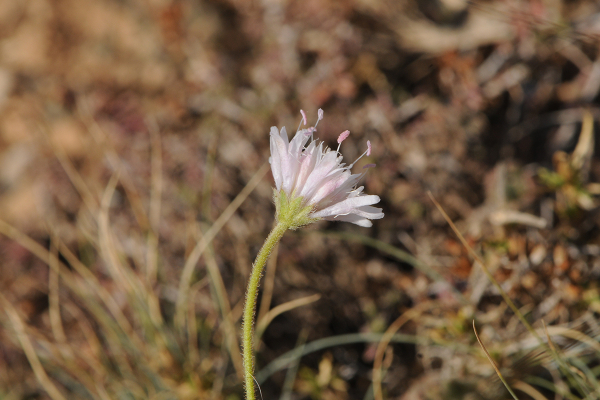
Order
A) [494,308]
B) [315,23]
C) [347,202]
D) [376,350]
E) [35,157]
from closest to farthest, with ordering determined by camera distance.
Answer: [347,202], [494,308], [376,350], [315,23], [35,157]

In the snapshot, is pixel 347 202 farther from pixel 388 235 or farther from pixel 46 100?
pixel 46 100

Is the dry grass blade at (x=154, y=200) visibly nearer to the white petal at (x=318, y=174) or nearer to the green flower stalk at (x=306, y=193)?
the green flower stalk at (x=306, y=193)

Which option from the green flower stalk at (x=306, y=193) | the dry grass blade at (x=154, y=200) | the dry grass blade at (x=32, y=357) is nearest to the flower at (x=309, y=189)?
the green flower stalk at (x=306, y=193)

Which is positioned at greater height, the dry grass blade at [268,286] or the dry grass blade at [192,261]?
the dry grass blade at [192,261]

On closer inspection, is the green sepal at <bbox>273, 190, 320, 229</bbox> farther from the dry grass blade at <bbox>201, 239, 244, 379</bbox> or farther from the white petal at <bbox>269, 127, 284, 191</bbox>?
the dry grass blade at <bbox>201, 239, 244, 379</bbox>

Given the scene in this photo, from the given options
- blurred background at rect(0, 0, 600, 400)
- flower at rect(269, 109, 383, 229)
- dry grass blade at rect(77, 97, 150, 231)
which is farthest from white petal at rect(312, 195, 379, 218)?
dry grass blade at rect(77, 97, 150, 231)

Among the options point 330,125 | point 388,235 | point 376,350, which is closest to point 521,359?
point 376,350
